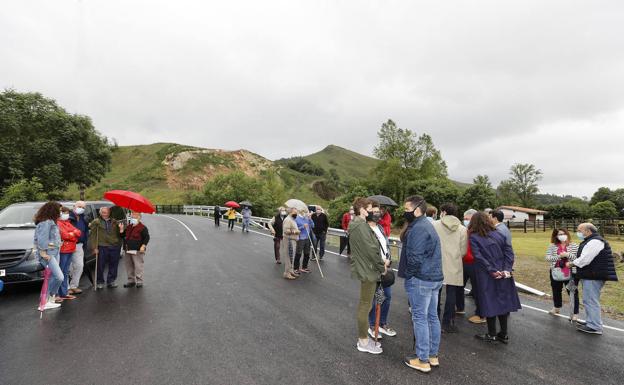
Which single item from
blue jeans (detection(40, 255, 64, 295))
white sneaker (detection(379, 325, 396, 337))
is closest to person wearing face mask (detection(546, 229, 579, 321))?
white sneaker (detection(379, 325, 396, 337))

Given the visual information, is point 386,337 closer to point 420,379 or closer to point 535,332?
point 420,379

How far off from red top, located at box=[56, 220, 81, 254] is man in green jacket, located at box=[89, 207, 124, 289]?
813 millimetres

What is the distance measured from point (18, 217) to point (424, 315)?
908 cm

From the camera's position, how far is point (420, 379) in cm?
354

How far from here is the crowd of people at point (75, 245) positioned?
5520mm

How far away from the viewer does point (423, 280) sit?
380 centimetres

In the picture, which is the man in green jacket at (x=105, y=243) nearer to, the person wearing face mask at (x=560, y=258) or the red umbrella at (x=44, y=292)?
the red umbrella at (x=44, y=292)

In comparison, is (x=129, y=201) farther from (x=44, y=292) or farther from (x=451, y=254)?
(x=451, y=254)

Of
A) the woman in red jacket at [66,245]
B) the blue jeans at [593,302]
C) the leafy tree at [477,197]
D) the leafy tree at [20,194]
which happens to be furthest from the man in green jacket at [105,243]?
the leafy tree at [477,197]

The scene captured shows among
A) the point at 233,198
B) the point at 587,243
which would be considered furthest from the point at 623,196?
the point at 587,243

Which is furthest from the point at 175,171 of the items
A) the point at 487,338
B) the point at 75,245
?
the point at 487,338

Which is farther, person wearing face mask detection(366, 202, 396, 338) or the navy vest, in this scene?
the navy vest

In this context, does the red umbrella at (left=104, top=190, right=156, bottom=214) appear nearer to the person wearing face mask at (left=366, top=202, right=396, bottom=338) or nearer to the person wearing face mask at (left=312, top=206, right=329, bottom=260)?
the person wearing face mask at (left=366, top=202, right=396, bottom=338)

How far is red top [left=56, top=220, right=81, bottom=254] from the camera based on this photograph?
601 cm
